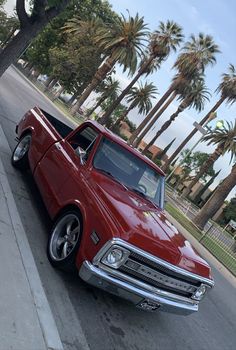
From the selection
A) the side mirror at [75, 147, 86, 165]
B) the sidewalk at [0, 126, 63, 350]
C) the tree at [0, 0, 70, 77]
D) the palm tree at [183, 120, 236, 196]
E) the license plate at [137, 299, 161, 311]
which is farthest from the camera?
the palm tree at [183, 120, 236, 196]

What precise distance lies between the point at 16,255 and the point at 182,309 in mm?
2083

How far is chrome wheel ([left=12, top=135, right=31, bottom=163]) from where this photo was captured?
8316 millimetres

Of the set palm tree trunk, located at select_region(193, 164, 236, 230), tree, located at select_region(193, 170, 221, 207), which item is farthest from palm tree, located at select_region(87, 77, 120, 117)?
palm tree trunk, located at select_region(193, 164, 236, 230)

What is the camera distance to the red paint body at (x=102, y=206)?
15.8ft

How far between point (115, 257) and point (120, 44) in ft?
154

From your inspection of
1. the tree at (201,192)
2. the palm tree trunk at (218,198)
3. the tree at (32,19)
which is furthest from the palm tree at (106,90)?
the tree at (32,19)

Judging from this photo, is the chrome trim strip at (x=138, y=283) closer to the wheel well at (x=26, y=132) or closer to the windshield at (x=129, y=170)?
the windshield at (x=129, y=170)

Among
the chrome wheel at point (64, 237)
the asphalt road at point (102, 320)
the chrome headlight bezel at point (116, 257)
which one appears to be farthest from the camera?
the chrome wheel at point (64, 237)

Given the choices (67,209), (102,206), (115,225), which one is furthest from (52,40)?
(115,225)

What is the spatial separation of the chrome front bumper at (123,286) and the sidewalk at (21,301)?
21.1 inches

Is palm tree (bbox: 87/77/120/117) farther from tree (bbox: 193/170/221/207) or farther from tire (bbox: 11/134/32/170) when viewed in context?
tire (bbox: 11/134/32/170)

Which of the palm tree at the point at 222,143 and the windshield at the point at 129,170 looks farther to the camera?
the palm tree at the point at 222,143

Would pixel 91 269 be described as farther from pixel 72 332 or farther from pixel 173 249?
pixel 173 249

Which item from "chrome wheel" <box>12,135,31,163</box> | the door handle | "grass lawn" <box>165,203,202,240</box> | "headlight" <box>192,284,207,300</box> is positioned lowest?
"chrome wheel" <box>12,135,31,163</box>
